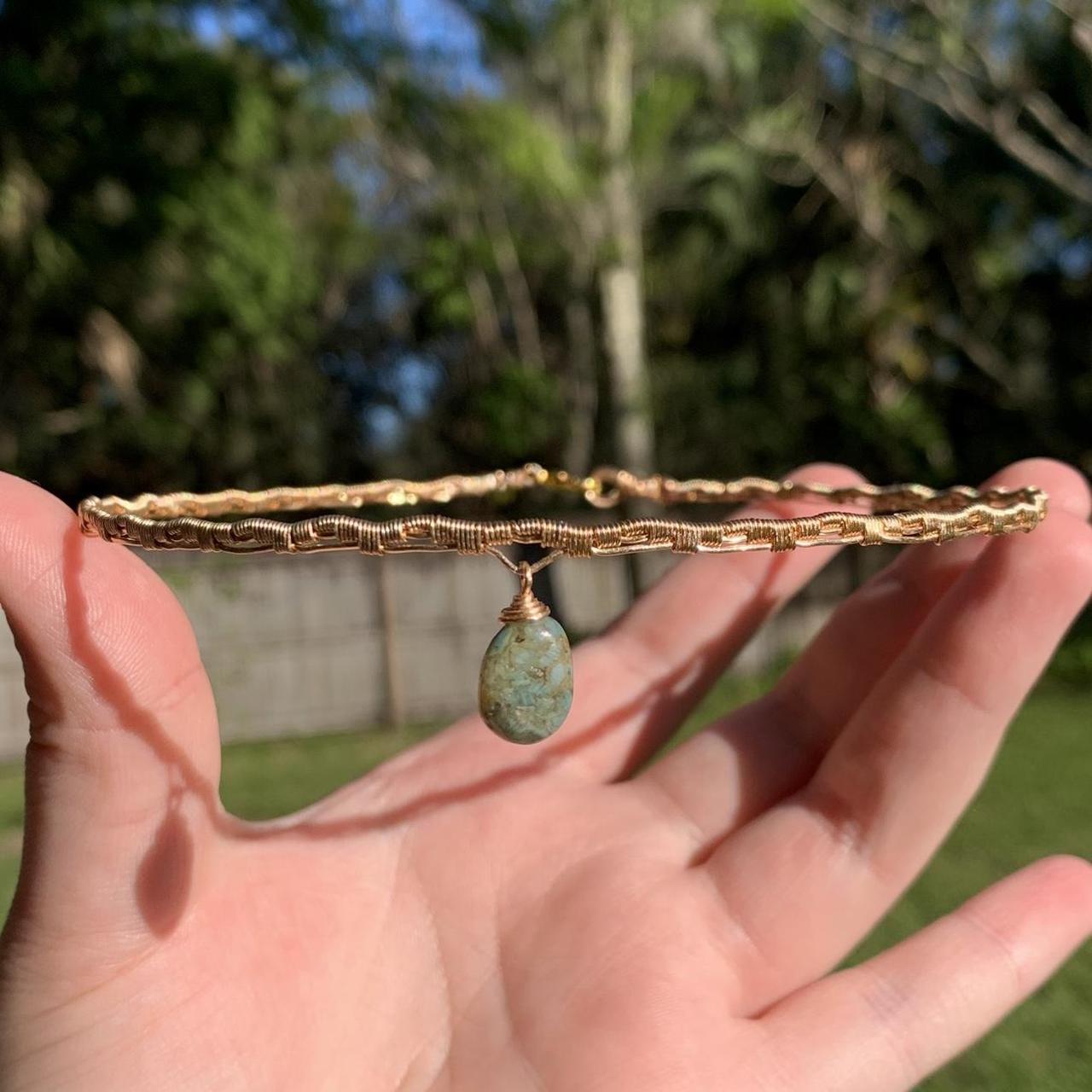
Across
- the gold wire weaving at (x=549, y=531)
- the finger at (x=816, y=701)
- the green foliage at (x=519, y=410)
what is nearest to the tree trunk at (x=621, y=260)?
the green foliage at (x=519, y=410)

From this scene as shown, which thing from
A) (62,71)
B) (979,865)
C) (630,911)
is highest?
(62,71)

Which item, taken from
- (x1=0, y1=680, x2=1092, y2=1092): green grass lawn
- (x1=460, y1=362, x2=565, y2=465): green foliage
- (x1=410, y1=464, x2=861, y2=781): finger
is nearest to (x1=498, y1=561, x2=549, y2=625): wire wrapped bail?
(x1=410, y1=464, x2=861, y2=781): finger

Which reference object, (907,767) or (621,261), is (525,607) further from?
(621,261)

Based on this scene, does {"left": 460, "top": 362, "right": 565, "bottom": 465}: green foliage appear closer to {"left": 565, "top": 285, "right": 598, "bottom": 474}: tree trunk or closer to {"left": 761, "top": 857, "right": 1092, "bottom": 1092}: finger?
{"left": 565, "top": 285, "right": 598, "bottom": 474}: tree trunk

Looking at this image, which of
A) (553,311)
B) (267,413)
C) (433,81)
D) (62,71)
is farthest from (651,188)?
(267,413)

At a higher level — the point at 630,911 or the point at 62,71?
the point at 62,71

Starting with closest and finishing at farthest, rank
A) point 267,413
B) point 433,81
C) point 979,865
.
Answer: point 979,865 < point 433,81 < point 267,413

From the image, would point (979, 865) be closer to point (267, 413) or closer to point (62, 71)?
point (62, 71)

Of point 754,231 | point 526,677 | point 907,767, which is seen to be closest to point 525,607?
point 526,677
